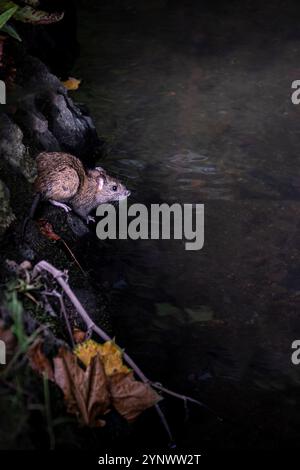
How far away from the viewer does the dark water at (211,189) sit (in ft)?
13.6

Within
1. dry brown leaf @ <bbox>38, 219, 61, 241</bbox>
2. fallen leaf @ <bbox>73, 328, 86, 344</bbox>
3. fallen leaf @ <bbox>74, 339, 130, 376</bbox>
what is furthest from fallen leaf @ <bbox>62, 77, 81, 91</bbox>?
fallen leaf @ <bbox>74, 339, 130, 376</bbox>

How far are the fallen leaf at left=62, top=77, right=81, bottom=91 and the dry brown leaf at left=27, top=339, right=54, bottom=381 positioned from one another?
231 inches

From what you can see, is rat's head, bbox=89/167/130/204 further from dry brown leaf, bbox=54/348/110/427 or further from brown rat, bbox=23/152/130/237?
dry brown leaf, bbox=54/348/110/427

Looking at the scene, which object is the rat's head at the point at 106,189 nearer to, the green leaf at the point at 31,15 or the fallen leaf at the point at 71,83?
the green leaf at the point at 31,15

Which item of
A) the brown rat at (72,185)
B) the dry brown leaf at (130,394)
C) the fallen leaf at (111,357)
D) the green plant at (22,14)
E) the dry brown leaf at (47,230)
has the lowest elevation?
the dry brown leaf at (130,394)

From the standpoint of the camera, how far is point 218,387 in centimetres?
409

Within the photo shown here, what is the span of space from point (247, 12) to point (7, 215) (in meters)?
8.12

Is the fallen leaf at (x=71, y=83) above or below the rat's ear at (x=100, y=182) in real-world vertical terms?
above

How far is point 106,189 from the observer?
5625mm

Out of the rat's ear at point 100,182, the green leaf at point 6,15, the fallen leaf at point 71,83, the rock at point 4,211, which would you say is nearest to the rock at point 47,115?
the rat's ear at point 100,182

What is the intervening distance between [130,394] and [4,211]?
1583 mm

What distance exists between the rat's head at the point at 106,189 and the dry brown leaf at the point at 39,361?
2745 millimetres

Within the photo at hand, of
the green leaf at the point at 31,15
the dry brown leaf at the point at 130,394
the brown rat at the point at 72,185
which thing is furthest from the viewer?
the green leaf at the point at 31,15

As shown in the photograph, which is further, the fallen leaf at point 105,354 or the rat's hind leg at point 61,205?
the rat's hind leg at point 61,205
